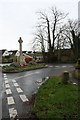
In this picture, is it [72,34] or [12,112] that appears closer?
[12,112]

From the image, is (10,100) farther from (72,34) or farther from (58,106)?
(72,34)

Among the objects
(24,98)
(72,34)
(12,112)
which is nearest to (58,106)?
(12,112)

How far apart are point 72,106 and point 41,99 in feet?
5.06

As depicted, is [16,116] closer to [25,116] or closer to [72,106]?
[25,116]

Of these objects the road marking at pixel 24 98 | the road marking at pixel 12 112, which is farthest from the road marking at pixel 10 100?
the road marking at pixel 12 112

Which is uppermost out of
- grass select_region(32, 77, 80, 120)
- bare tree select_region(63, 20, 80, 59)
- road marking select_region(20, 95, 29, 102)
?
bare tree select_region(63, 20, 80, 59)

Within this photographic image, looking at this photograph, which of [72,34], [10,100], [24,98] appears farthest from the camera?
[72,34]

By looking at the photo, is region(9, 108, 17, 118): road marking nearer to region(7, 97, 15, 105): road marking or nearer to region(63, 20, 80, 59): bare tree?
region(7, 97, 15, 105): road marking

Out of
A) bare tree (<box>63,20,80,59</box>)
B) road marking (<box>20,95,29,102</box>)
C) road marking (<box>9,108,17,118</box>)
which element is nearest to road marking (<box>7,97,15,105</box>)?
road marking (<box>20,95,29,102</box>)

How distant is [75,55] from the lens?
41.7 meters

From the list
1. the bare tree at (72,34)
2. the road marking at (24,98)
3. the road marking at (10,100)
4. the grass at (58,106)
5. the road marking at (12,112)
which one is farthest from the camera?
the bare tree at (72,34)

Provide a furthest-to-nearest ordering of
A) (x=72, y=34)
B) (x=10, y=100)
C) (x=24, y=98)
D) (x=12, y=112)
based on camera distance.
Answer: (x=72, y=34) < (x=24, y=98) < (x=10, y=100) < (x=12, y=112)

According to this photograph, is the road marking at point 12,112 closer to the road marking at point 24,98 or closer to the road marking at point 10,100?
the road marking at point 10,100

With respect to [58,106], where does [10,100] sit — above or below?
below
